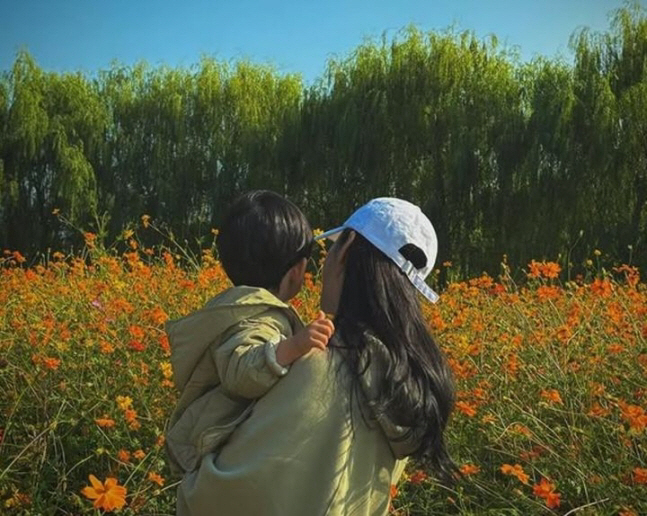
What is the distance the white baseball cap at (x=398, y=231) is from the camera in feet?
4.48

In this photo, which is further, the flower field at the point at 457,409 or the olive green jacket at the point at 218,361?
the flower field at the point at 457,409

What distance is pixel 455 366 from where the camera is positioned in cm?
263

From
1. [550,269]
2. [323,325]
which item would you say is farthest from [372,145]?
[323,325]

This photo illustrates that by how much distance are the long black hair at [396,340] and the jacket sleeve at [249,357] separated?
105 millimetres

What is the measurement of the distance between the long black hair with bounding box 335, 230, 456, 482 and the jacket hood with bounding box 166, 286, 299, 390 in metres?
0.11

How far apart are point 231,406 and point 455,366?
141cm

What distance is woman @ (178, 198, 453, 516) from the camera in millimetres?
1253

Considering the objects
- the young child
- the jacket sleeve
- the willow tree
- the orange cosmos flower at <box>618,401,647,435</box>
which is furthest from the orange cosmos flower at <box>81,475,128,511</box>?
the willow tree

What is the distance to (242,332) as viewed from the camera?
1.29 metres

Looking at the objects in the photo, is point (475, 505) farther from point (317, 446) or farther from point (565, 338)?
point (317, 446)

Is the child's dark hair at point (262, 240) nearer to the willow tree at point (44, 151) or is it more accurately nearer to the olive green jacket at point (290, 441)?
the olive green jacket at point (290, 441)

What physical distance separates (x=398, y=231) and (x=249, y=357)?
0.31 metres

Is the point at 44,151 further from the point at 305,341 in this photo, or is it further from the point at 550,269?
the point at 305,341

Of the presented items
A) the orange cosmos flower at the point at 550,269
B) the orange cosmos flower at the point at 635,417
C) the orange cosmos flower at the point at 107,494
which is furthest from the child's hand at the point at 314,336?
the orange cosmos flower at the point at 550,269
